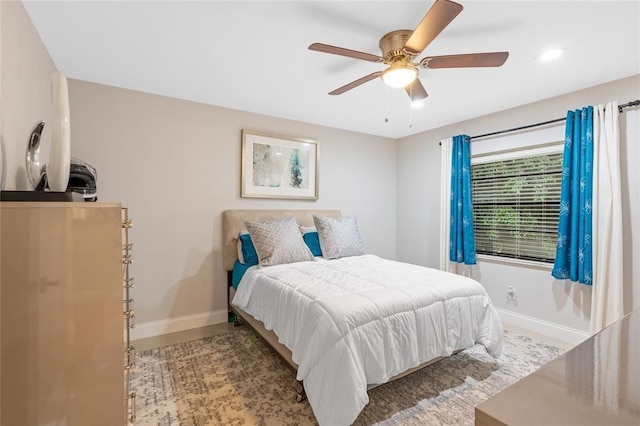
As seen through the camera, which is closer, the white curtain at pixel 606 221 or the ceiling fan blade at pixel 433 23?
the ceiling fan blade at pixel 433 23

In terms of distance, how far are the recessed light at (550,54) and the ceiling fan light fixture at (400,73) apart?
107cm

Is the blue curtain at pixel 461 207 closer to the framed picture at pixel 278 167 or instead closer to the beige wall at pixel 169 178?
the framed picture at pixel 278 167

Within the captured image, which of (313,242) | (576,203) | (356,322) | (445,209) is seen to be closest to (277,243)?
(313,242)

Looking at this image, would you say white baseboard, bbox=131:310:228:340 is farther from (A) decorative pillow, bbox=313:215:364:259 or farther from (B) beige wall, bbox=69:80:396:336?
(A) decorative pillow, bbox=313:215:364:259

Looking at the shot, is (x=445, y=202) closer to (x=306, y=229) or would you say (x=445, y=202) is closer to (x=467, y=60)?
(x=306, y=229)

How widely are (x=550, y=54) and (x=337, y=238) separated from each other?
238 cm

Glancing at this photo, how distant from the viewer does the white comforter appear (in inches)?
62.9

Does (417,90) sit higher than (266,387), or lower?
higher

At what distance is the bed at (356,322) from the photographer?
5.26 feet

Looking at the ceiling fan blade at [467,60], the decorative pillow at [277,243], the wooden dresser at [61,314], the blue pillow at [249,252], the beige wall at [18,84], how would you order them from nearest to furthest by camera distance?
the wooden dresser at [61,314] → the beige wall at [18,84] → the ceiling fan blade at [467,60] → the decorative pillow at [277,243] → the blue pillow at [249,252]

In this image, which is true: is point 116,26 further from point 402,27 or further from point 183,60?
point 402,27

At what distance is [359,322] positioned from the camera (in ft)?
5.57

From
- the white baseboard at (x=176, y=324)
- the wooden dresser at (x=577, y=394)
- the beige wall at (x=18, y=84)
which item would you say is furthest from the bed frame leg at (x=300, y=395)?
the beige wall at (x=18, y=84)

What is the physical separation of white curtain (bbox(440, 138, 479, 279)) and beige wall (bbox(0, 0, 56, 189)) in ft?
13.2
